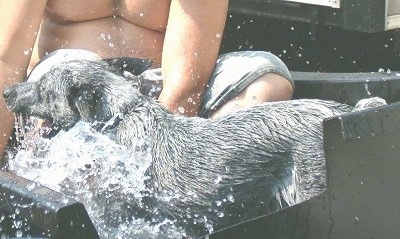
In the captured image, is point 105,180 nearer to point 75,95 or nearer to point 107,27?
point 75,95

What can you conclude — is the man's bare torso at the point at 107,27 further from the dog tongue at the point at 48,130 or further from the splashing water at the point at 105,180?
the splashing water at the point at 105,180

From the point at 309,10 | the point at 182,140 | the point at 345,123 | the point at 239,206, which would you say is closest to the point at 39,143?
the point at 182,140

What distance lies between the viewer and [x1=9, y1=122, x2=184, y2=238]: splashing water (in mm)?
2971

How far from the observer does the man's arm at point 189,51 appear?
360 cm

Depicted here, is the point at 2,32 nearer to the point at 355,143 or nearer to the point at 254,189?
the point at 254,189

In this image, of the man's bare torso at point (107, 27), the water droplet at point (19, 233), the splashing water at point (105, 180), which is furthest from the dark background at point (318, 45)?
the water droplet at point (19, 233)

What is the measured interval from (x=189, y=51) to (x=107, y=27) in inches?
17.9

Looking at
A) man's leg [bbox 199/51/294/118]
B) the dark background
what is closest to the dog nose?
man's leg [bbox 199/51/294/118]

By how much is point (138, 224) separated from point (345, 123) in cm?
74

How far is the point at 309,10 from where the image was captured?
5.81 meters

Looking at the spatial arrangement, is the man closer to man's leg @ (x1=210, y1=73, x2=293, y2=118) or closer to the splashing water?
man's leg @ (x1=210, y1=73, x2=293, y2=118)

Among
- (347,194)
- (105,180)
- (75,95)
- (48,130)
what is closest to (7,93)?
(48,130)

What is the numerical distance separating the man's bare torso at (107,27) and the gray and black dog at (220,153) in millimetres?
751

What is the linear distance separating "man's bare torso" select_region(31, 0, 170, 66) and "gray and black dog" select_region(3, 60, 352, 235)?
2.46 feet
